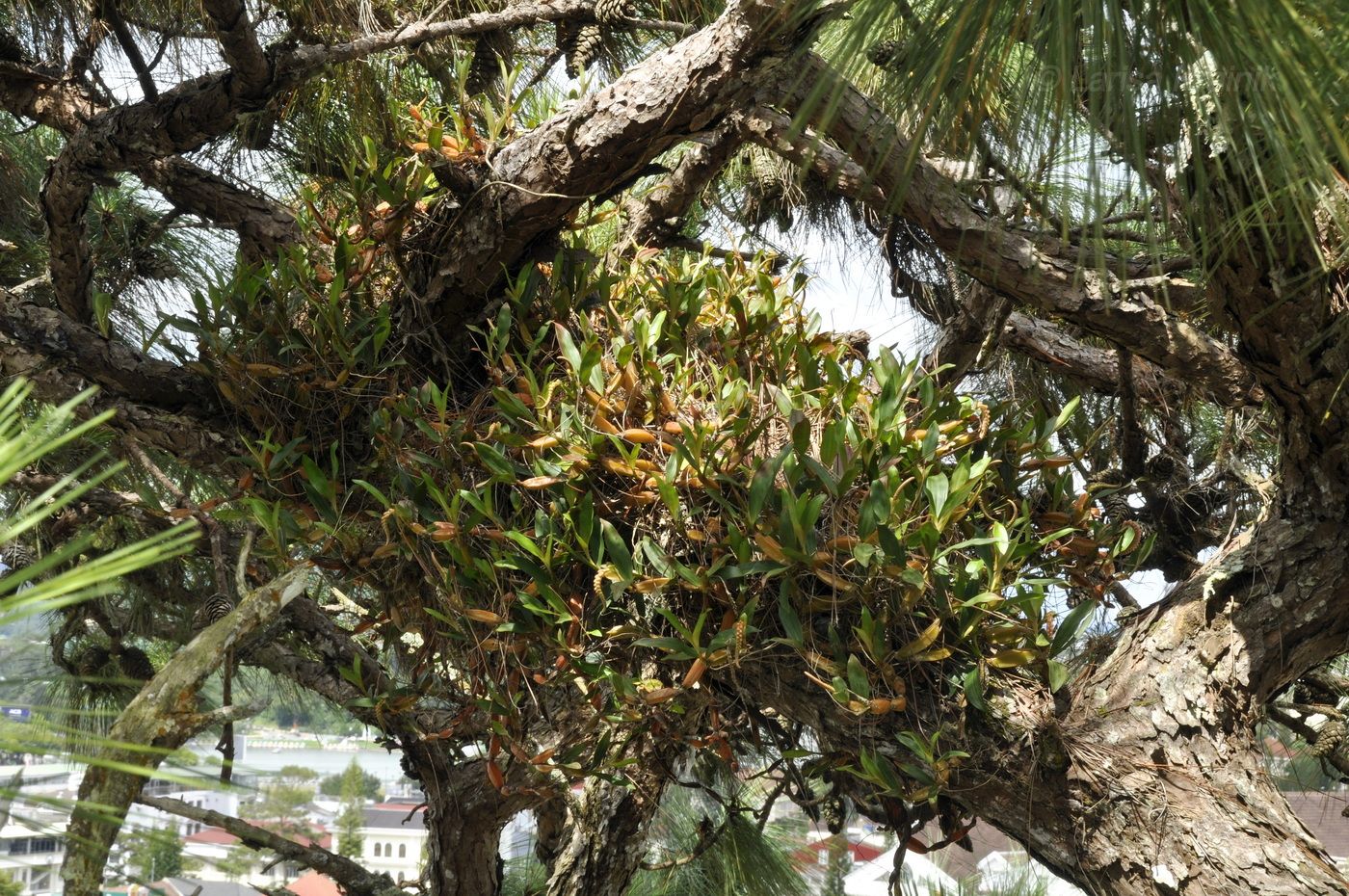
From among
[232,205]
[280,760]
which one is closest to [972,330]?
[232,205]

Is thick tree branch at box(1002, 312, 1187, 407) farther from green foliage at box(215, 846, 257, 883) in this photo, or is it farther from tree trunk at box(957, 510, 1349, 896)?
green foliage at box(215, 846, 257, 883)

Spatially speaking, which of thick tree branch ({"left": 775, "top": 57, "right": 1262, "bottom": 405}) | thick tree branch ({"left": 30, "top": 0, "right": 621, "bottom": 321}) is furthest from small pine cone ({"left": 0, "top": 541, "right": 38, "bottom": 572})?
thick tree branch ({"left": 775, "top": 57, "right": 1262, "bottom": 405})

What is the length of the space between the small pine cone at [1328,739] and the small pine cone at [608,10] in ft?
5.46

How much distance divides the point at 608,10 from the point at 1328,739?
66.8 inches

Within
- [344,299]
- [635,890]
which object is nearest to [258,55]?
[344,299]

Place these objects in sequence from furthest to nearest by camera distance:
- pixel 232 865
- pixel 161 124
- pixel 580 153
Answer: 1. pixel 161 124
2. pixel 580 153
3. pixel 232 865

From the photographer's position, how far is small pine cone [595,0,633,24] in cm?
170

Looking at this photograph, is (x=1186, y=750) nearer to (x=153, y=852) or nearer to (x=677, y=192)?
(x=153, y=852)

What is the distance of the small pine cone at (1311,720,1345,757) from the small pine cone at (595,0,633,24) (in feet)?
5.46

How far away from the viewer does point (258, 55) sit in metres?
1.42

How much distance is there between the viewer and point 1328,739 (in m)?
1.70

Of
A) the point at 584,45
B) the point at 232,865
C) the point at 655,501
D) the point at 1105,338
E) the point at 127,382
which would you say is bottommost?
the point at 232,865

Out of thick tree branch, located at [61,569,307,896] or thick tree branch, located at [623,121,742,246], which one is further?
thick tree branch, located at [623,121,742,246]

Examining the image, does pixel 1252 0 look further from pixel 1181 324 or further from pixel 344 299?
pixel 344 299
